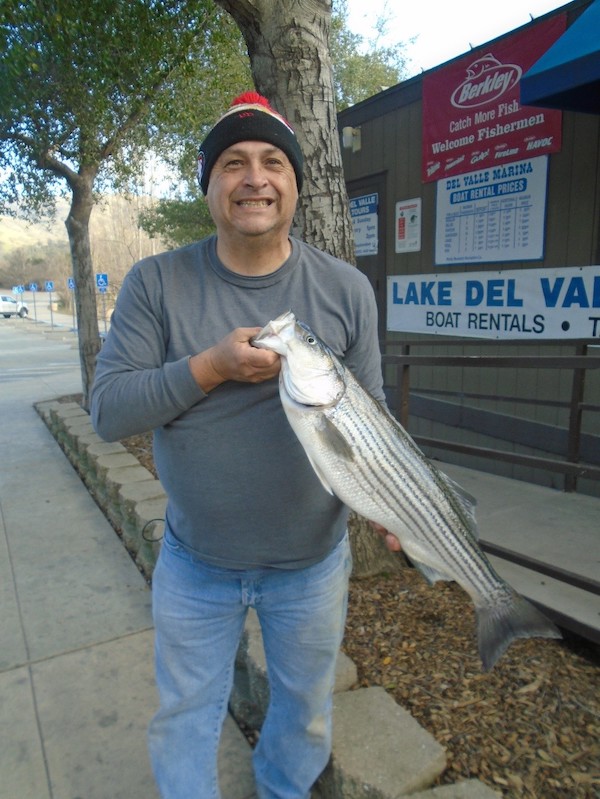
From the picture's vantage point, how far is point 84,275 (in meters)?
8.66

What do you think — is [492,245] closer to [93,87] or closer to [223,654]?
[223,654]

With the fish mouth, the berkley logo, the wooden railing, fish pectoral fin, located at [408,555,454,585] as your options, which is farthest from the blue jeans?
the berkley logo

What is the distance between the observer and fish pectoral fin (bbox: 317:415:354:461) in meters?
1.56

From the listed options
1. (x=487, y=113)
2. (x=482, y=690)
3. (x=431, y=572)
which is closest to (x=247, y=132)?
(x=431, y=572)

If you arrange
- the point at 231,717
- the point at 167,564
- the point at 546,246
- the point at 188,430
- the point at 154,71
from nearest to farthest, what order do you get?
1. the point at 188,430
2. the point at 167,564
3. the point at 231,717
4. the point at 546,246
5. the point at 154,71

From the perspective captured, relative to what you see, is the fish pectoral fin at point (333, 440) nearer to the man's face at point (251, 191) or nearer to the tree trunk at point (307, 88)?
the man's face at point (251, 191)

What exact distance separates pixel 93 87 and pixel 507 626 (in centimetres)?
730

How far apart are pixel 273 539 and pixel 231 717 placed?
1316 mm

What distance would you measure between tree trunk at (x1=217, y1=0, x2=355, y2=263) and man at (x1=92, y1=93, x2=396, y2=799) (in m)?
1.27

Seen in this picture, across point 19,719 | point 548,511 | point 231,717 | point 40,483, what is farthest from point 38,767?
point 40,483

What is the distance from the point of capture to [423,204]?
5797 millimetres

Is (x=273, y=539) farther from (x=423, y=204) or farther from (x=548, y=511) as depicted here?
(x=423, y=204)

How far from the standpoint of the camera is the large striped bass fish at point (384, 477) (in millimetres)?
1530

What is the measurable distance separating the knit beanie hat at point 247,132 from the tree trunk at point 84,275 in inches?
278
